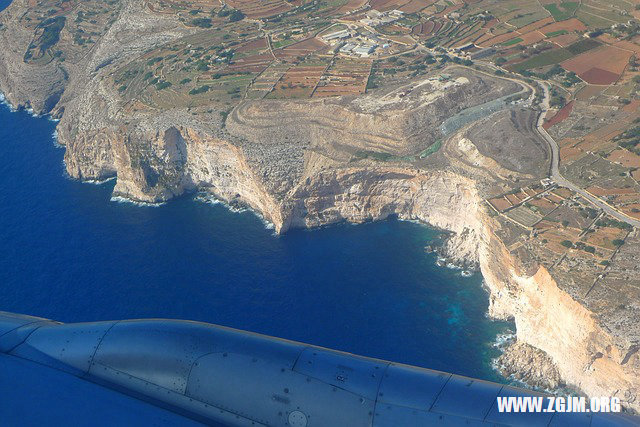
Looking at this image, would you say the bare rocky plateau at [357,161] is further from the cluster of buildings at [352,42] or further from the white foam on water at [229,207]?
the cluster of buildings at [352,42]

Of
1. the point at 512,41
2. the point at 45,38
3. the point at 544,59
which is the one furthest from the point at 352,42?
the point at 45,38

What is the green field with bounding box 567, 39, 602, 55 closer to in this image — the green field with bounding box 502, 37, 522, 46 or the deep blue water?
the green field with bounding box 502, 37, 522, 46

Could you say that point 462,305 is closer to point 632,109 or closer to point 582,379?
point 582,379

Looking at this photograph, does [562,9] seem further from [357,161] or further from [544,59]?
[357,161]

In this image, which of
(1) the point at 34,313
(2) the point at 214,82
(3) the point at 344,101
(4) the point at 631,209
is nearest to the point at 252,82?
(2) the point at 214,82

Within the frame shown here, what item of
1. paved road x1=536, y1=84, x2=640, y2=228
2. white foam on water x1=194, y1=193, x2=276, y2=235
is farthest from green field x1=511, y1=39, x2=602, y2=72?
white foam on water x1=194, y1=193, x2=276, y2=235

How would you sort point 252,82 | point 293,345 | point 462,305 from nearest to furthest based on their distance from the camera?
point 293,345 → point 462,305 → point 252,82

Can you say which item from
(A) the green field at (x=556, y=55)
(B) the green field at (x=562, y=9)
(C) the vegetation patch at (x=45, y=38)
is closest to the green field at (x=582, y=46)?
(A) the green field at (x=556, y=55)

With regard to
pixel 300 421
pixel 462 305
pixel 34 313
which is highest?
pixel 300 421
